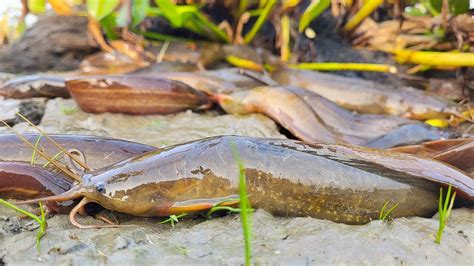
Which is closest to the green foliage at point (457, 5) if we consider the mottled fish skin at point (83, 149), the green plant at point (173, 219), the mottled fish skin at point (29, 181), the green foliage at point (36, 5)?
the mottled fish skin at point (83, 149)

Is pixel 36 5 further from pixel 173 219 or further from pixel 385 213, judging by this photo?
pixel 385 213

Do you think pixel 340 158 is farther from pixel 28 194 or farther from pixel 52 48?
pixel 52 48

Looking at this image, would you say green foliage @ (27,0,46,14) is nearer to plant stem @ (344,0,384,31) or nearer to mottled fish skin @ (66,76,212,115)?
mottled fish skin @ (66,76,212,115)

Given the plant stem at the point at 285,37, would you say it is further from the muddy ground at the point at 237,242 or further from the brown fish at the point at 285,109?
the muddy ground at the point at 237,242

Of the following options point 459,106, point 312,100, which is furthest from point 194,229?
point 459,106

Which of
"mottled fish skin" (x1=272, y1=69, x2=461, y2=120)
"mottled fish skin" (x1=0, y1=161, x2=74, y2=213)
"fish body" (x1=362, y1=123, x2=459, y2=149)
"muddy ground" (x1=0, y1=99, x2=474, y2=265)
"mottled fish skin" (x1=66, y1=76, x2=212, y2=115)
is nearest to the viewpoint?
"muddy ground" (x1=0, y1=99, x2=474, y2=265)

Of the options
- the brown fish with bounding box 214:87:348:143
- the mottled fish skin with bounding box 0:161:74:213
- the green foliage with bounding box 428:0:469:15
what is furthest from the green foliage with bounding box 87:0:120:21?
the green foliage with bounding box 428:0:469:15
